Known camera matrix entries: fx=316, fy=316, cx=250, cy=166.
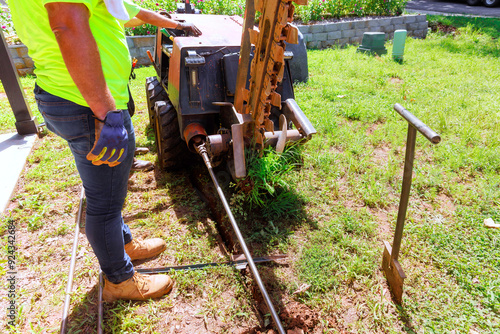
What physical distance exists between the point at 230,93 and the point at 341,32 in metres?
7.33

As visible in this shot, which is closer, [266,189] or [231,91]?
[266,189]

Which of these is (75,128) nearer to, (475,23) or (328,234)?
(328,234)

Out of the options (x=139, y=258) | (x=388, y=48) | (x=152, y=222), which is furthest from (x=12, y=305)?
(x=388, y=48)

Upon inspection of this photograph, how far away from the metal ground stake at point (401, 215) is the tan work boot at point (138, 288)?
5.19ft

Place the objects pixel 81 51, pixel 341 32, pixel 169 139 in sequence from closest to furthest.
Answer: pixel 81 51, pixel 169 139, pixel 341 32

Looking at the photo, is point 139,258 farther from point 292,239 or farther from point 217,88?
point 217,88

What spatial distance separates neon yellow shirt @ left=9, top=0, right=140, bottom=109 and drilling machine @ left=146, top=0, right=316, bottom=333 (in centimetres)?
106

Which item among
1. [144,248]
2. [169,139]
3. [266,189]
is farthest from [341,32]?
[144,248]

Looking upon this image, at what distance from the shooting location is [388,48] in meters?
8.27

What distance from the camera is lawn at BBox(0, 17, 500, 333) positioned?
2107 millimetres

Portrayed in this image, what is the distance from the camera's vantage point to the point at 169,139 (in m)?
3.38

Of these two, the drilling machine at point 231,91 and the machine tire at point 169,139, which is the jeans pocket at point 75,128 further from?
the machine tire at point 169,139

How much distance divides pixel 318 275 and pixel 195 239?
1076mm

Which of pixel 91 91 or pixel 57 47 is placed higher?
pixel 57 47
